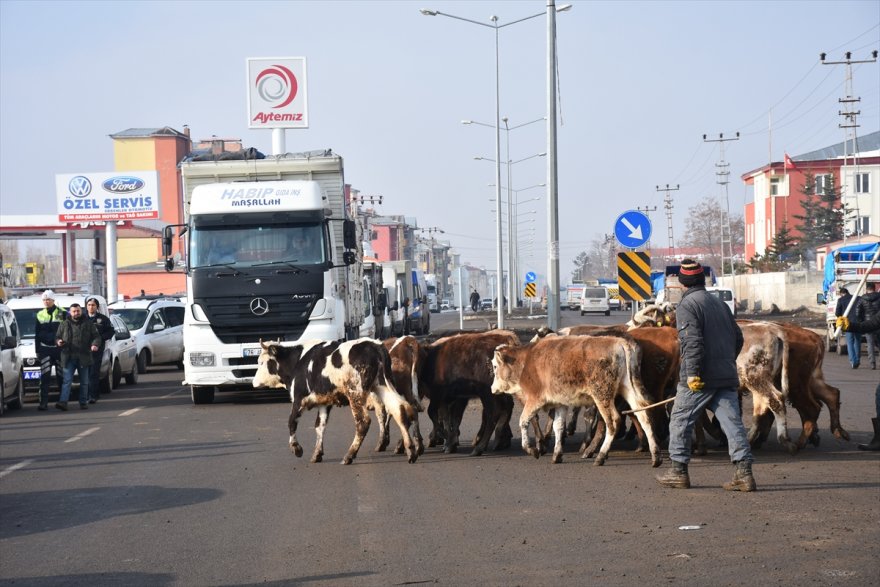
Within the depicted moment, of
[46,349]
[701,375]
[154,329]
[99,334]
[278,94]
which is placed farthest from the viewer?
[278,94]

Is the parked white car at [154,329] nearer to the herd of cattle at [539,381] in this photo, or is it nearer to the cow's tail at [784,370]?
the herd of cattle at [539,381]

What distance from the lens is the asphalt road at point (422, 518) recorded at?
24.4 ft

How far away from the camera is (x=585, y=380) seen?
11945mm

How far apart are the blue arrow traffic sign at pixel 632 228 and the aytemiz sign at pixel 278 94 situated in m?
24.5

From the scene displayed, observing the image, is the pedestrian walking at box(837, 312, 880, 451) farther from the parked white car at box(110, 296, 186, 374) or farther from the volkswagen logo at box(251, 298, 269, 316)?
the parked white car at box(110, 296, 186, 374)

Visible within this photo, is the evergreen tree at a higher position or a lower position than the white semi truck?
higher

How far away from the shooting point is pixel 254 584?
7.20 meters

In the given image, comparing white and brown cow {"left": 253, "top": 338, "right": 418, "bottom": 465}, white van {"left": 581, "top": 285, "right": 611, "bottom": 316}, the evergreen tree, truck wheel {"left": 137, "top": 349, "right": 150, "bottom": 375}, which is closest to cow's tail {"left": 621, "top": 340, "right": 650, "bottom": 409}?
white and brown cow {"left": 253, "top": 338, "right": 418, "bottom": 465}

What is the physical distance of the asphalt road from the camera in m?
7.43

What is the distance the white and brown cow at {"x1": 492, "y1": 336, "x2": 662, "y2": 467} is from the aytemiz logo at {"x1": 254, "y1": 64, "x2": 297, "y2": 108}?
32.7 meters

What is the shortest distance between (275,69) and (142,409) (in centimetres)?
2510

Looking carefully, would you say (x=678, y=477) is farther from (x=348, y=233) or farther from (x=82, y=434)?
(x=348, y=233)

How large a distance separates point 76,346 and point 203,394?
254 cm

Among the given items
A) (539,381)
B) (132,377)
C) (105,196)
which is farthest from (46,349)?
(105,196)
